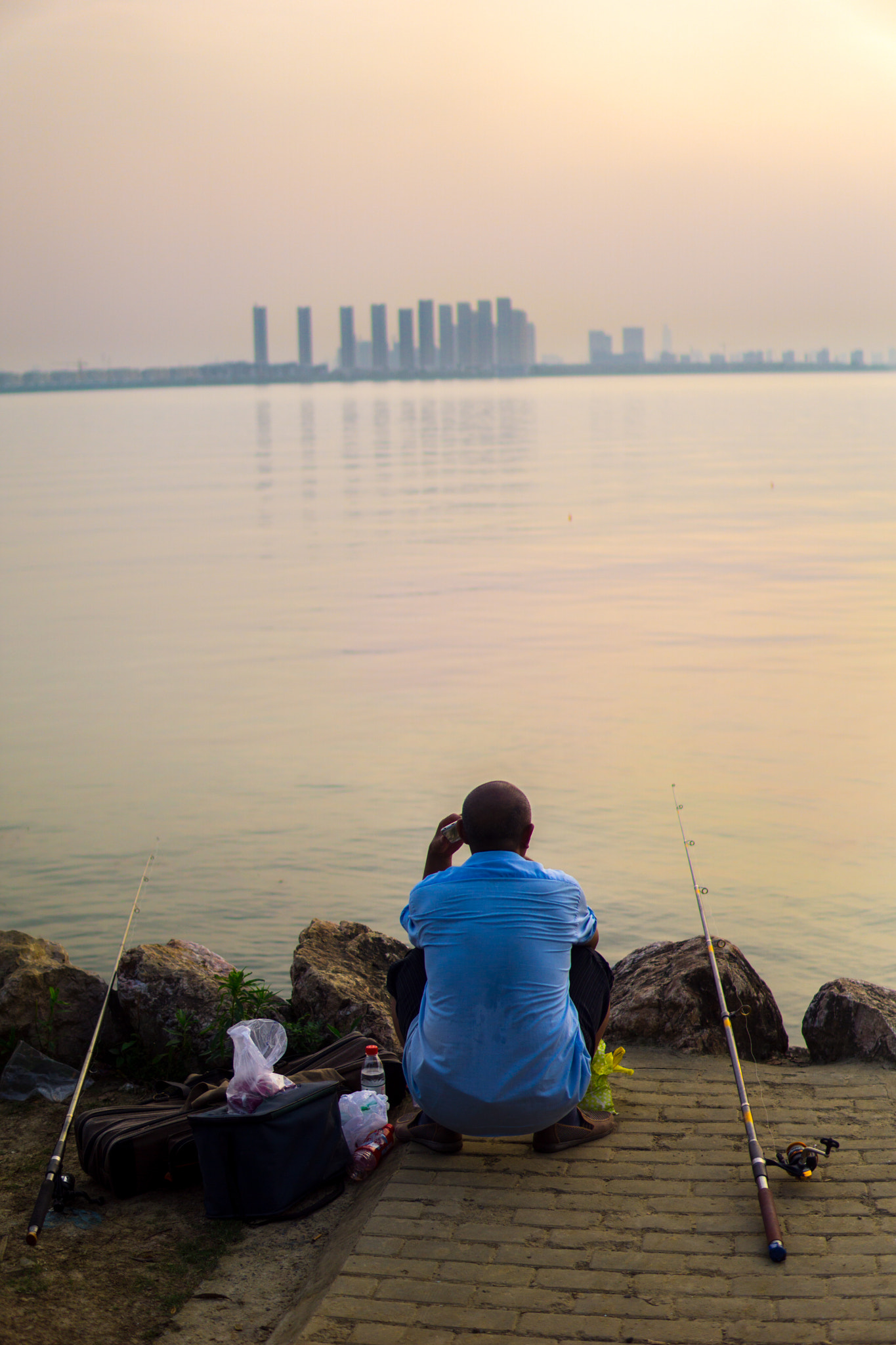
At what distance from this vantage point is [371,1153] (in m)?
5.03

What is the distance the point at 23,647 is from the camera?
66.8ft

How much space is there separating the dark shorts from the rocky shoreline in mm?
1092

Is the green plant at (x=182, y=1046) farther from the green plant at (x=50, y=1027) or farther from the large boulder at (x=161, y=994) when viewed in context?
the green plant at (x=50, y=1027)

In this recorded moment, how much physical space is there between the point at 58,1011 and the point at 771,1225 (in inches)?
143

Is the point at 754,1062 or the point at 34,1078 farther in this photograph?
the point at 34,1078

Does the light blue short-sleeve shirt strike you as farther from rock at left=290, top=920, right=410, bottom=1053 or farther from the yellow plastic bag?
rock at left=290, top=920, right=410, bottom=1053

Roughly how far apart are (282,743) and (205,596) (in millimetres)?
10932

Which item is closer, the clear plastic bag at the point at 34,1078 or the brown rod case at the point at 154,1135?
the brown rod case at the point at 154,1135

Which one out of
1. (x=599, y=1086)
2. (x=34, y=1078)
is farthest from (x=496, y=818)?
(x=34, y=1078)

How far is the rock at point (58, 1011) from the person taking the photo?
644cm

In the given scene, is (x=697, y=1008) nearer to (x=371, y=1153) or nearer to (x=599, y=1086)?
(x=599, y=1086)

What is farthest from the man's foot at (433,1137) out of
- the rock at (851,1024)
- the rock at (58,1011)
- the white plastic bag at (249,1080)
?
the rock at (58,1011)

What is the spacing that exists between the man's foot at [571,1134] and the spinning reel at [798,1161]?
2.05 feet

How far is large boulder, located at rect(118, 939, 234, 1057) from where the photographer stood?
6.41m
